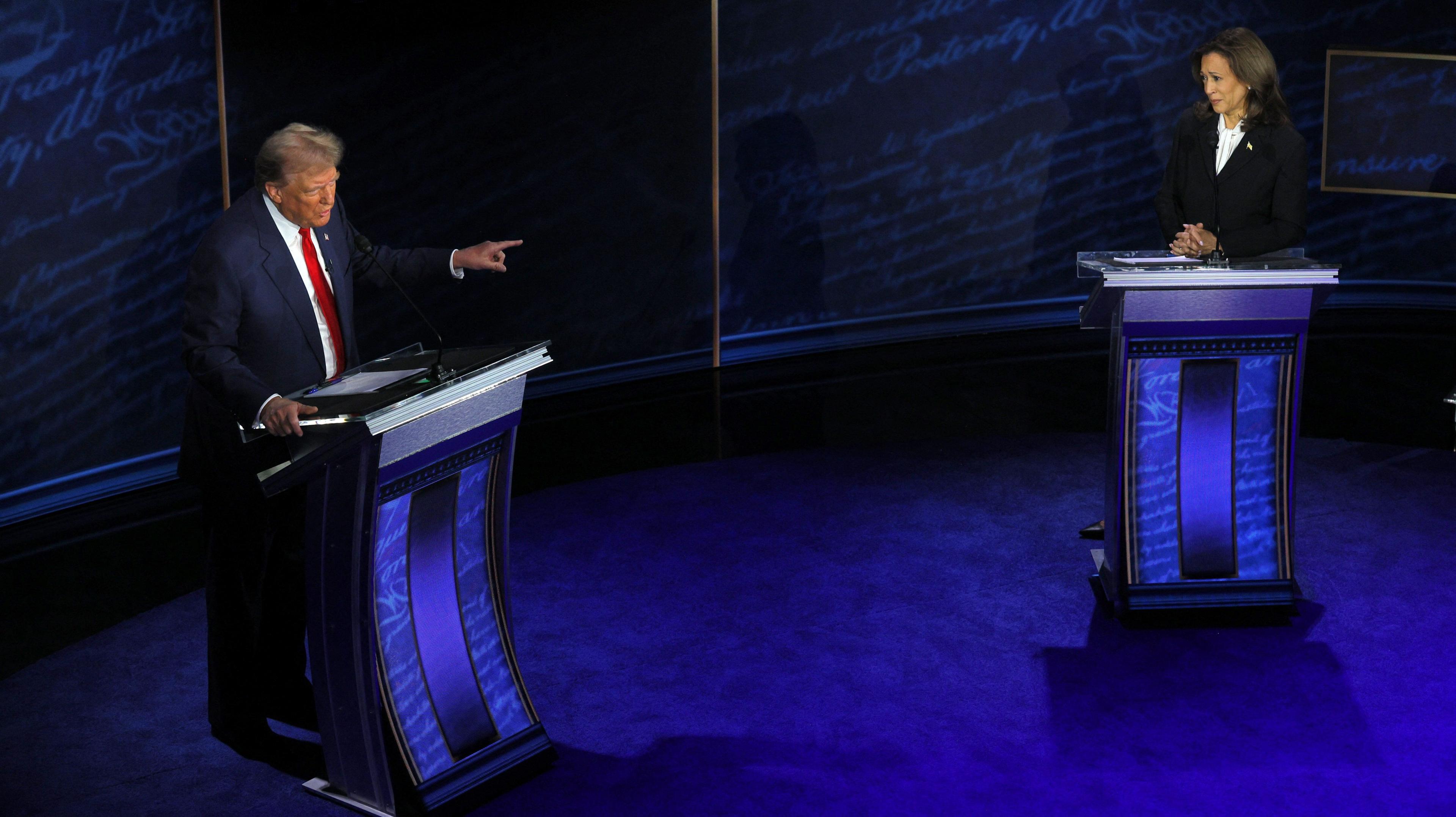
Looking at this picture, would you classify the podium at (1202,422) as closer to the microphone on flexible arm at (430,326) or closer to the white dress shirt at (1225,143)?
the white dress shirt at (1225,143)

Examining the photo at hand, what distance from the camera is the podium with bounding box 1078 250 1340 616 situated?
11.3ft

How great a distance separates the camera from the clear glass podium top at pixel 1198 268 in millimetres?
3396

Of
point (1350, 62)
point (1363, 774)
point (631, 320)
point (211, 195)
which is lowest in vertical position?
point (1363, 774)

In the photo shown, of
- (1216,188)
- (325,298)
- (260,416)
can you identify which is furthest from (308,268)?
(1216,188)

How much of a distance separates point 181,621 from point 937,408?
3.37 metres

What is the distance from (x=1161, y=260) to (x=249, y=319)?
2.22 m

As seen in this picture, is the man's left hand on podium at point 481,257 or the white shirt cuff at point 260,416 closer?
the white shirt cuff at point 260,416

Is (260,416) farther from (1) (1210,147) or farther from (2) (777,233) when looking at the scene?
(2) (777,233)

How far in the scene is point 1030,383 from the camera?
21.5 feet

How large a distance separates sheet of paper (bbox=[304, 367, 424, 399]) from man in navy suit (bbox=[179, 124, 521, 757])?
0.33 ft

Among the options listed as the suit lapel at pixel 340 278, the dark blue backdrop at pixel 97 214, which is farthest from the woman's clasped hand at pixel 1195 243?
the dark blue backdrop at pixel 97 214

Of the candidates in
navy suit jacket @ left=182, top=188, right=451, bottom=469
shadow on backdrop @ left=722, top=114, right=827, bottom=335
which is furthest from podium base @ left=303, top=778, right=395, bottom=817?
shadow on backdrop @ left=722, top=114, right=827, bottom=335

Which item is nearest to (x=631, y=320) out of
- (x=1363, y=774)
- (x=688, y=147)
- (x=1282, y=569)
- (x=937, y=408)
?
(x=688, y=147)

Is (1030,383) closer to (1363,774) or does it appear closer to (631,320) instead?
(631,320)
